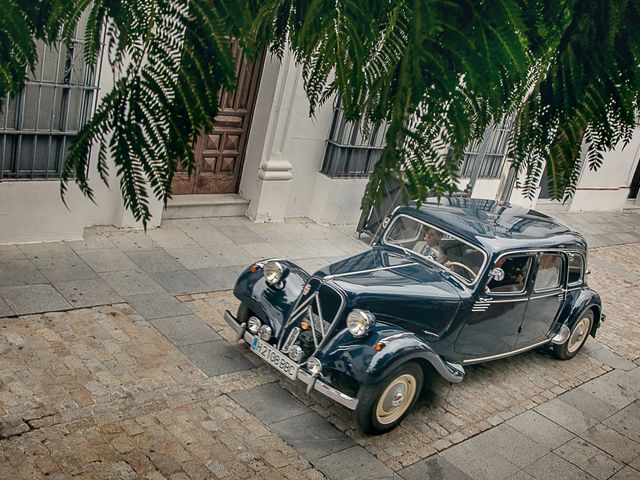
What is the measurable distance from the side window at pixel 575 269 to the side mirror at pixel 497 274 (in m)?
1.39

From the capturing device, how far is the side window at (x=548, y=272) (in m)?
8.06

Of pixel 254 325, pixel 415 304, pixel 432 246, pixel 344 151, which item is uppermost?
pixel 344 151

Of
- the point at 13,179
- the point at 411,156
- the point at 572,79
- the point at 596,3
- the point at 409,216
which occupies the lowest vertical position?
the point at 13,179

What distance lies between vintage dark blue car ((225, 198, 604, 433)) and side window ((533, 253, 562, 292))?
0.01 metres

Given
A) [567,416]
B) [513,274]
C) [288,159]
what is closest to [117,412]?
[513,274]

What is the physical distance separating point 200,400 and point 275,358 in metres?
0.74

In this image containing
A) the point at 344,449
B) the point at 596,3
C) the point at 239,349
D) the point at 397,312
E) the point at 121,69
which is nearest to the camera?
the point at 121,69

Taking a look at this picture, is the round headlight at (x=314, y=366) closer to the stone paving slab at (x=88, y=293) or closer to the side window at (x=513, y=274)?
the side window at (x=513, y=274)

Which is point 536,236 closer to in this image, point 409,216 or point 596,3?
point 409,216

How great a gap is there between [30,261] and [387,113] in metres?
6.75

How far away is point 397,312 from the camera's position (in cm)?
698

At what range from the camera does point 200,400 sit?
21.8 ft

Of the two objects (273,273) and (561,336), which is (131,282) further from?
(561,336)

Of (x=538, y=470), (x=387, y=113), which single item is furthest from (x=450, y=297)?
(x=387, y=113)
